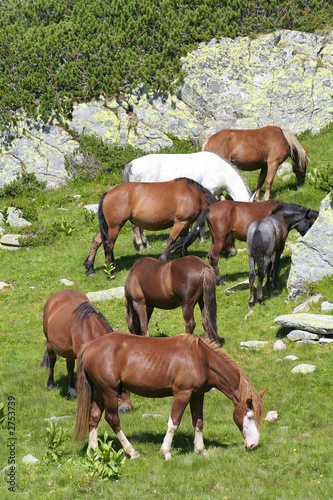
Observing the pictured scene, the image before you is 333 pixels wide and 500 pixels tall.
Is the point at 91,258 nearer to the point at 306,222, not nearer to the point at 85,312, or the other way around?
the point at 306,222

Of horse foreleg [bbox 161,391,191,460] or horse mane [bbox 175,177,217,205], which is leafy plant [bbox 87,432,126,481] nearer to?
horse foreleg [bbox 161,391,191,460]

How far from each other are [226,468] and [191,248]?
1024cm

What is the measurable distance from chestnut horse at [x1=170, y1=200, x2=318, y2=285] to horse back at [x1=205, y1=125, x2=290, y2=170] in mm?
4359

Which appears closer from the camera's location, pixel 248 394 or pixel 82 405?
pixel 248 394

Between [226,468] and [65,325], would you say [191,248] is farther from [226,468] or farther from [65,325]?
[226,468]

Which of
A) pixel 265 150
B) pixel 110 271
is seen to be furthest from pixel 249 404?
pixel 265 150

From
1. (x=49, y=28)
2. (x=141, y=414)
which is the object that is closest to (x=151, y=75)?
(x=49, y=28)

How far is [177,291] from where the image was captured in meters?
10.2

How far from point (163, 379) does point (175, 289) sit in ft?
11.0

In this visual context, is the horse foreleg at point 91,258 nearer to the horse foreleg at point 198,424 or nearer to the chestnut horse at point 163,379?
the chestnut horse at point 163,379

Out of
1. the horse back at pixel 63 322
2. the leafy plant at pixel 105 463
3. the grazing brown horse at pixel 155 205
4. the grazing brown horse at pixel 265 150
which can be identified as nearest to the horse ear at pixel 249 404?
the leafy plant at pixel 105 463

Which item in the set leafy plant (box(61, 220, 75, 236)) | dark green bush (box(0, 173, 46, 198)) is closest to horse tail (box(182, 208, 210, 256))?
leafy plant (box(61, 220, 75, 236))

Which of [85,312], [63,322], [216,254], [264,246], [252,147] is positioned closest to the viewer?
[85,312]

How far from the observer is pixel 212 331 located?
1027 centimetres
